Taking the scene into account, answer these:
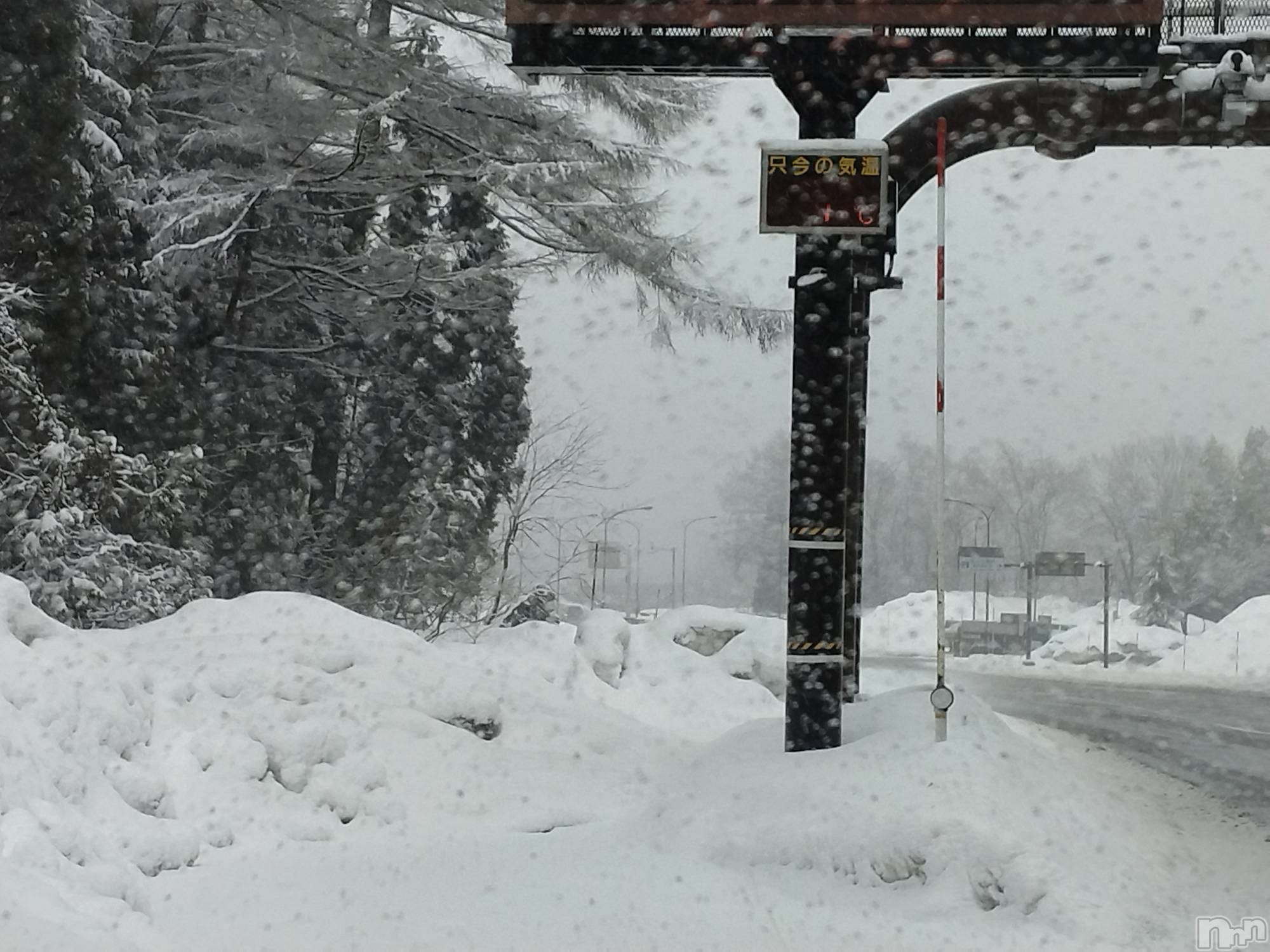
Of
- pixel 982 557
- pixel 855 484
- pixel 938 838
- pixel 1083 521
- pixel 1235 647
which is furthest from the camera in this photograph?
pixel 1083 521

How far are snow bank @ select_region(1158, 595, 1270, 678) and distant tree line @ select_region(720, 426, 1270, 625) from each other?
2782cm

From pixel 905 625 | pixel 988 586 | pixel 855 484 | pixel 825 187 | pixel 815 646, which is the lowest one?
pixel 905 625

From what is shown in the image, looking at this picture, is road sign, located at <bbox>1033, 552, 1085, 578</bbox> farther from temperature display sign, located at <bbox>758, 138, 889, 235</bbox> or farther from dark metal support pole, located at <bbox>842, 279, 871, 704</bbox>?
temperature display sign, located at <bbox>758, 138, 889, 235</bbox>

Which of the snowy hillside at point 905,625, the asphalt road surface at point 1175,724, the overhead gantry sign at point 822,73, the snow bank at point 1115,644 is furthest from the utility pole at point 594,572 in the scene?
the snow bank at point 1115,644

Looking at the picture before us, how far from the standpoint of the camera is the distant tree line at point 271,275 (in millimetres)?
13789

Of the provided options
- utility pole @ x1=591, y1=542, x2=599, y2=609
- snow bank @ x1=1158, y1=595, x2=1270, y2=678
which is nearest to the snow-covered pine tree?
utility pole @ x1=591, y1=542, x2=599, y2=609

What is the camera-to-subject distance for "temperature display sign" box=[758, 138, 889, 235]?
8789 mm

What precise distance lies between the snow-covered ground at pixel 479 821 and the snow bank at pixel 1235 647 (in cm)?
2974

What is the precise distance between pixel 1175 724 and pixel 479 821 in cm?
1055

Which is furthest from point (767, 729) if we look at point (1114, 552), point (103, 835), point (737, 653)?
point (1114, 552)

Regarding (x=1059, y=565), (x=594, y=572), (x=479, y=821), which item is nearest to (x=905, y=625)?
(x=1059, y=565)

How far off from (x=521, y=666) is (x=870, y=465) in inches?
2971

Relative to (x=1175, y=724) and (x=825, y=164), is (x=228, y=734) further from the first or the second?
(x=1175, y=724)

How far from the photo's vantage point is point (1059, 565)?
188ft
